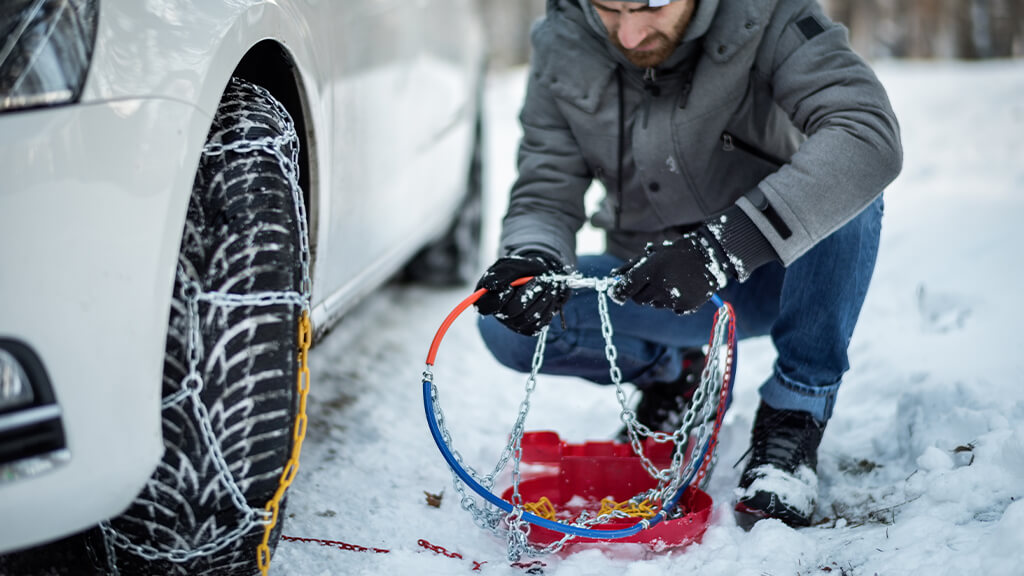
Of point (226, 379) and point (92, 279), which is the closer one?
point (92, 279)

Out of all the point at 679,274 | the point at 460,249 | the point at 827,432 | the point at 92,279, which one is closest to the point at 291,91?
the point at 92,279

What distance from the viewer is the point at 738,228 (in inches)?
73.2

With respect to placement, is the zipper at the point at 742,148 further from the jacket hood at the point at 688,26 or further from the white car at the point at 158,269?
the white car at the point at 158,269

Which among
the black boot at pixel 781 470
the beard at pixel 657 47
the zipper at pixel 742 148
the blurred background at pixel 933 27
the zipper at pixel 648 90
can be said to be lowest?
the blurred background at pixel 933 27

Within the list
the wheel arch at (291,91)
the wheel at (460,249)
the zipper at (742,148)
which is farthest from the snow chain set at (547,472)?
the wheel at (460,249)

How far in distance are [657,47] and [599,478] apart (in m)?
1.01

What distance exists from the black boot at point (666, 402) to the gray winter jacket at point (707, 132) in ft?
1.30

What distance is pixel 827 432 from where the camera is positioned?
8.01 feet

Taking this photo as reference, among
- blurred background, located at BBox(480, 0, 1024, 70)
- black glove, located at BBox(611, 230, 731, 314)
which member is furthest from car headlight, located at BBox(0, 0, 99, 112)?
blurred background, located at BBox(480, 0, 1024, 70)

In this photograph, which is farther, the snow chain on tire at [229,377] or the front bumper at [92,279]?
the snow chain on tire at [229,377]

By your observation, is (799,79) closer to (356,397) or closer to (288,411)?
(288,411)

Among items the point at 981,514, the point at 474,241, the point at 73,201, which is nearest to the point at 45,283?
the point at 73,201

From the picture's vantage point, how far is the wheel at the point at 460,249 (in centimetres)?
449

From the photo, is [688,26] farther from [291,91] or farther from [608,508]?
[608,508]
